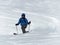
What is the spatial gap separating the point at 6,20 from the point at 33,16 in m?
3.44

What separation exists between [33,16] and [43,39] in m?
17.8

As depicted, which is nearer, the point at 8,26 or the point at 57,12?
the point at 8,26

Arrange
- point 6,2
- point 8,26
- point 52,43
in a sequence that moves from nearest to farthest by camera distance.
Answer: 1. point 52,43
2. point 8,26
3. point 6,2

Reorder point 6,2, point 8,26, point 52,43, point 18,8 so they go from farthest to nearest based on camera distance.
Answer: point 6,2 → point 18,8 → point 8,26 → point 52,43

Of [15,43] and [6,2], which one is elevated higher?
[6,2]

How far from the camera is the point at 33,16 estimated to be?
3350 cm

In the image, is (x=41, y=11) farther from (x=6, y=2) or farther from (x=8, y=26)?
(x=8, y=26)

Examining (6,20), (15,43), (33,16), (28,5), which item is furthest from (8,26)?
(15,43)

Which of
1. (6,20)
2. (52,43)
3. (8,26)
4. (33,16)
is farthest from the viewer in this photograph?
(33,16)

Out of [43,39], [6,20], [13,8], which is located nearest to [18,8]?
[13,8]

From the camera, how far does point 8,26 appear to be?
94.0ft

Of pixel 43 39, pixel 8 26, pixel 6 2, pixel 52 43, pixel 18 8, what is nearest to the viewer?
pixel 52 43

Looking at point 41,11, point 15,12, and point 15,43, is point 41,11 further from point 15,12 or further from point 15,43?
point 15,43

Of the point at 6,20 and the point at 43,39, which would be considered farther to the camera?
the point at 6,20
